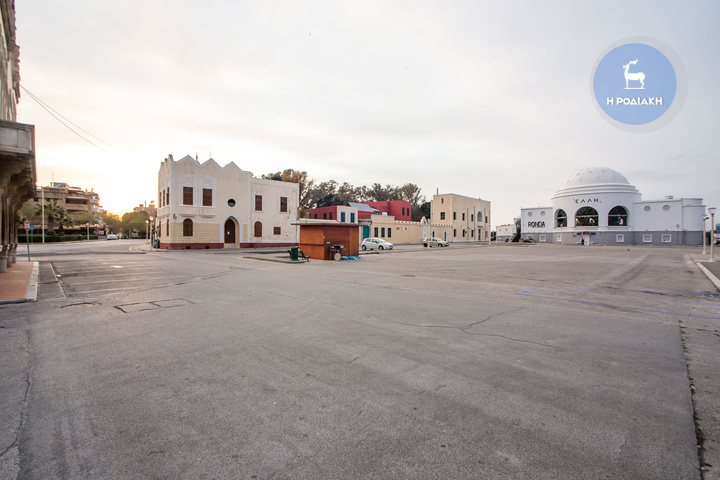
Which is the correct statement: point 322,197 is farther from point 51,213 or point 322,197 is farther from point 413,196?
point 51,213

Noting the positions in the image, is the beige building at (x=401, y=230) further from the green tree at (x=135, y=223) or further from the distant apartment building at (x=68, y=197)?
the distant apartment building at (x=68, y=197)

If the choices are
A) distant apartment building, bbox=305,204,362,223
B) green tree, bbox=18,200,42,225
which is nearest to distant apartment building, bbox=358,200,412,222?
distant apartment building, bbox=305,204,362,223

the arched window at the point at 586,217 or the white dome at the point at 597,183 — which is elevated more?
the white dome at the point at 597,183

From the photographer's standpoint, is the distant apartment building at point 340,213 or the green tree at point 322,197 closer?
the distant apartment building at point 340,213

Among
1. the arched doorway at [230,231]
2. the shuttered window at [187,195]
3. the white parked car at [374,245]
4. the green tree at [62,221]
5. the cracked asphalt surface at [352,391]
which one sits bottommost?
the cracked asphalt surface at [352,391]

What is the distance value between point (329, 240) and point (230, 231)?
21.8 m

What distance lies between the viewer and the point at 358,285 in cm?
1208

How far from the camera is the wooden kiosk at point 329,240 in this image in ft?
77.9

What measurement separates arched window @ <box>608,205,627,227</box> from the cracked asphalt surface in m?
73.0

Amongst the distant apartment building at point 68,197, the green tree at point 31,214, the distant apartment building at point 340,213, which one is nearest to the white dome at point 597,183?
the distant apartment building at point 340,213

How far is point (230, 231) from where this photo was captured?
41.1m

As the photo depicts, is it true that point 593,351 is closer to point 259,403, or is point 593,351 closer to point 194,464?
point 259,403

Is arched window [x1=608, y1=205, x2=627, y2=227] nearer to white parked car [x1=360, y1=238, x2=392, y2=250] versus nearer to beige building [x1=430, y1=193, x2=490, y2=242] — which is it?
beige building [x1=430, y1=193, x2=490, y2=242]

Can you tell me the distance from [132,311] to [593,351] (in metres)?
9.02
